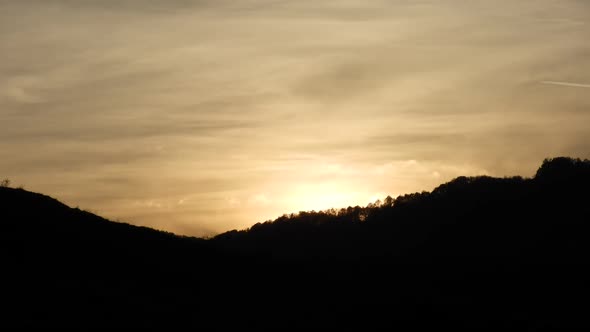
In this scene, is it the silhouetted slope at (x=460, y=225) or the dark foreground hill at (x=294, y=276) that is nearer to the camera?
the dark foreground hill at (x=294, y=276)

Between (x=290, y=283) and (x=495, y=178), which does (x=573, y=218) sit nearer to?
(x=495, y=178)

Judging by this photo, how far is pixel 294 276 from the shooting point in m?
75.9

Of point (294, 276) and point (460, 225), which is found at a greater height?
point (460, 225)

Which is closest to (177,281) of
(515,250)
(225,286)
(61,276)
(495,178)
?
(225,286)

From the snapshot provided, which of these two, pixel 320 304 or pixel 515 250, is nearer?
pixel 320 304

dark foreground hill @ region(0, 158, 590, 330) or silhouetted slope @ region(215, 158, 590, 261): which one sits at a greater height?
silhouetted slope @ region(215, 158, 590, 261)

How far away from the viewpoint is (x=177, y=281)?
67062mm

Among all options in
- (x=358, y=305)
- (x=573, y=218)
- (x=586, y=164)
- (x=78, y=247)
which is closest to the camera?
(x=78, y=247)

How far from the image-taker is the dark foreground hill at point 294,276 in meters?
59.2

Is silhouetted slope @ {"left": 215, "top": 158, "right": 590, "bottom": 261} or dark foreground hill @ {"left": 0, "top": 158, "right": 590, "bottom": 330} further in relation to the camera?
silhouetted slope @ {"left": 215, "top": 158, "right": 590, "bottom": 261}

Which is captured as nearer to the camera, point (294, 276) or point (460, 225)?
point (294, 276)

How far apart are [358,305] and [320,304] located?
3518 millimetres

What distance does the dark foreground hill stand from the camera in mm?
59191

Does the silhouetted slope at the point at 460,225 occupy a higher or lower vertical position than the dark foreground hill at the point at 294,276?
higher
